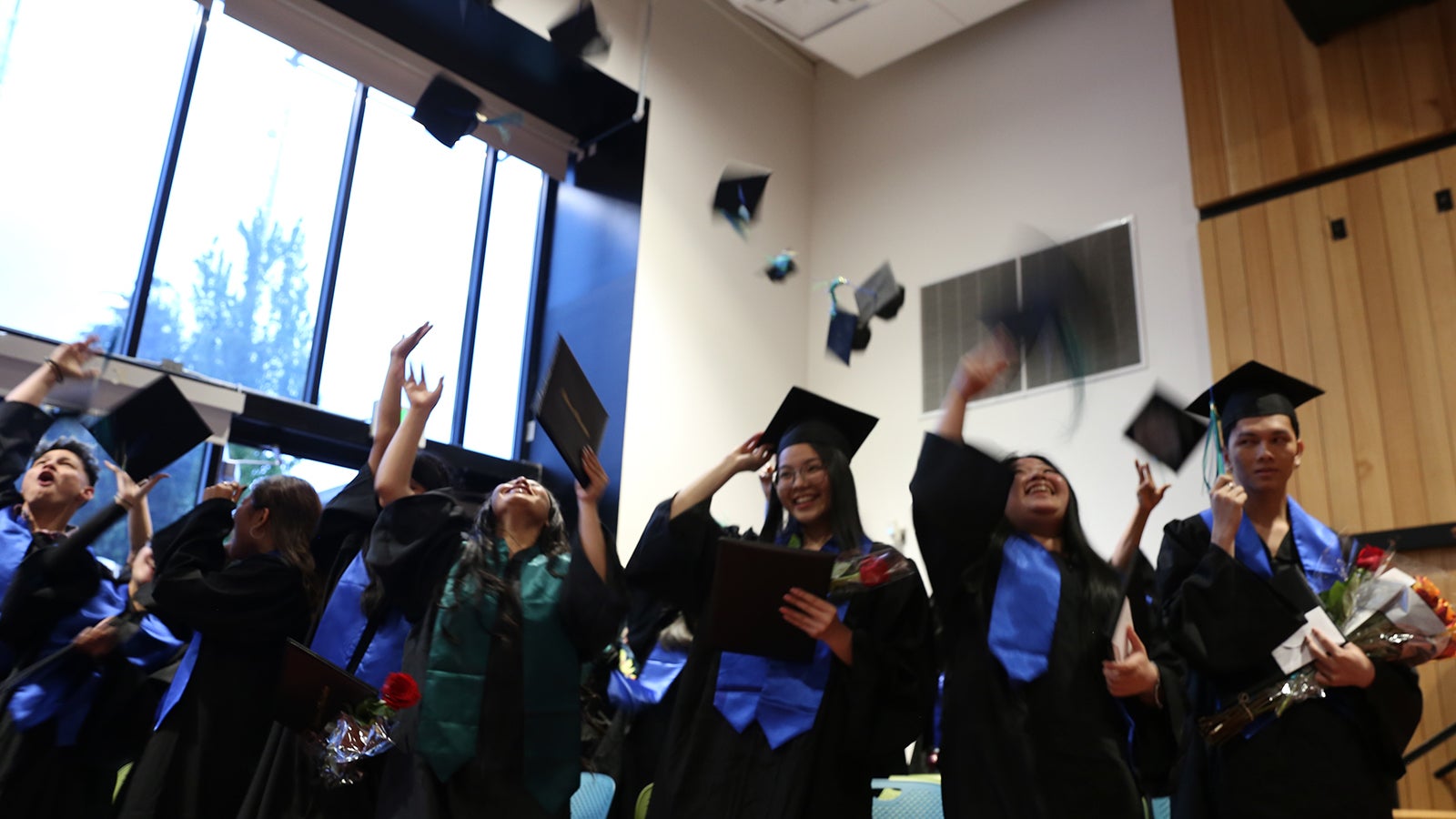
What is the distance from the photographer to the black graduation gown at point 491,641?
2.48 metres

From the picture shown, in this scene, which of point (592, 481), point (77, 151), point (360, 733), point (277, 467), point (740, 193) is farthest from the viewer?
point (740, 193)

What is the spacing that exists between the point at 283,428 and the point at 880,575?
3.54m

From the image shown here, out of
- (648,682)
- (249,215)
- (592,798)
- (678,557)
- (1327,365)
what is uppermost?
(249,215)

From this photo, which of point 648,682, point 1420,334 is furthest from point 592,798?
point 1420,334

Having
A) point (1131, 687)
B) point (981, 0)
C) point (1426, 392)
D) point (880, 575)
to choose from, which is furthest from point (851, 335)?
point (981, 0)

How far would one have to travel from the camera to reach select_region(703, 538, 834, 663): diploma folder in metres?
2.33

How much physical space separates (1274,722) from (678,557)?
1.32 meters

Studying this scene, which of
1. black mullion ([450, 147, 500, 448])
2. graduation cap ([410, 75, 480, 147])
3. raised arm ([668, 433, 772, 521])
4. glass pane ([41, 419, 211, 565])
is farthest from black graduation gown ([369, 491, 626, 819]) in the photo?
black mullion ([450, 147, 500, 448])

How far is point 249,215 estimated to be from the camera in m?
5.32

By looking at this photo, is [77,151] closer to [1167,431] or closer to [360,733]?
[360,733]

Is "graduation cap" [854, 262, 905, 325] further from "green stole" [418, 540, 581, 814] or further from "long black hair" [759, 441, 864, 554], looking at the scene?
"green stole" [418, 540, 581, 814]

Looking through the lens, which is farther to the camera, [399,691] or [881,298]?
[881,298]

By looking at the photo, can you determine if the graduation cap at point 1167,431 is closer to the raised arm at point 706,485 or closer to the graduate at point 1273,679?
the graduate at point 1273,679

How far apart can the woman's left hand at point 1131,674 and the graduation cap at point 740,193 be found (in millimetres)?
2873
